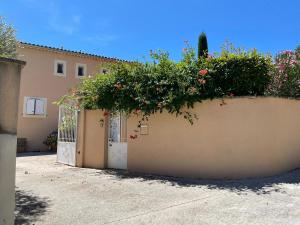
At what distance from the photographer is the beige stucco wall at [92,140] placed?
1270 centimetres

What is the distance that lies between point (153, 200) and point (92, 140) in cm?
579

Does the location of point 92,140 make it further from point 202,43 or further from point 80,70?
point 80,70

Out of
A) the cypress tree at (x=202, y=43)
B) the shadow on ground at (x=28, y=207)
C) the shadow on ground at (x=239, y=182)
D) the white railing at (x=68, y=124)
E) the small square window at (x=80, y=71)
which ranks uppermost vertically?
the small square window at (x=80, y=71)

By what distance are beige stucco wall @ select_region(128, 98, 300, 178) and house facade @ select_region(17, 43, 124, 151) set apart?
35.5 feet

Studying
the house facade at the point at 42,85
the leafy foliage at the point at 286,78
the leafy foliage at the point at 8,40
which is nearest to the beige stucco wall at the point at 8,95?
the leafy foliage at the point at 8,40

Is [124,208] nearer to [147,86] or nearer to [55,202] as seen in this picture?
[55,202]

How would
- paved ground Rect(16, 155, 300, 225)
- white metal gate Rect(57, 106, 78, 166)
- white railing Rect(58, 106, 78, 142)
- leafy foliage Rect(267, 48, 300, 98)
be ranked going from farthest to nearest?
white railing Rect(58, 106, 78, 142) → white metal gate Rect(57, 106, 78, 166) → leafy foliage Rect(267, 48, 300, 98) → paved ground Rect(16, 155, 300, 225)

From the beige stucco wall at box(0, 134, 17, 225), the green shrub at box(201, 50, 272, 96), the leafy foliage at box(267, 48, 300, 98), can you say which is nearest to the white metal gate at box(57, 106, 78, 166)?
the green shrub at box(201, 50, 272, 96)

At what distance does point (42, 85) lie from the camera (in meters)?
21.5

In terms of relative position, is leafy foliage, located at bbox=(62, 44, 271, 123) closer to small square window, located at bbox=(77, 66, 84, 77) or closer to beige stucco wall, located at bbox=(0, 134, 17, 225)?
beige stucco wall, located at bbox=(0, 134, 17, 225)

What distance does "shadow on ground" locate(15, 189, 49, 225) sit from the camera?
252 inches

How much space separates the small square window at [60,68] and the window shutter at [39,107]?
200 cm

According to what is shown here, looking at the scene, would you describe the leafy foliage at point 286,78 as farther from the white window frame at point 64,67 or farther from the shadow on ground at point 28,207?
the white window frame at point 64,67

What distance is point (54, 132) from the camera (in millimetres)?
21016
